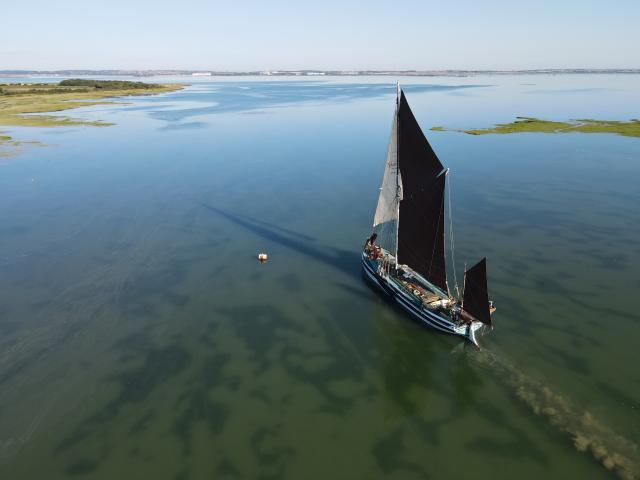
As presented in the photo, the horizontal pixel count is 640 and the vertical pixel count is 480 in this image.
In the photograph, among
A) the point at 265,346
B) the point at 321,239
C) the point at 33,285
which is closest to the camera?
the point at 265,346

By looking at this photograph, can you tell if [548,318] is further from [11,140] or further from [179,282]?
[11,140]

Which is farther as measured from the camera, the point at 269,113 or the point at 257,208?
the point at 269,113

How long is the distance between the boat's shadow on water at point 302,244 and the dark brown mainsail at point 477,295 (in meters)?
10.9

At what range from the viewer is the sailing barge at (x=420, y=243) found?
25.9 m

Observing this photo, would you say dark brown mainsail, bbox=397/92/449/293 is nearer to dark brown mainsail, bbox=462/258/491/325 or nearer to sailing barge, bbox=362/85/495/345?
sailing barge, bbox=362/85/495/345

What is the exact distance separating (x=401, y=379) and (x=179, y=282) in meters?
19.9

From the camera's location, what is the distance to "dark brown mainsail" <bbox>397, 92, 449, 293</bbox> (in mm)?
26906

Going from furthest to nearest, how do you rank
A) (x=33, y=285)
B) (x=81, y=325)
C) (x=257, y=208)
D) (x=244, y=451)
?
(x=257, y=208) → (x=33, y=285) → (x=81, y=325) → (x=244, y=451)

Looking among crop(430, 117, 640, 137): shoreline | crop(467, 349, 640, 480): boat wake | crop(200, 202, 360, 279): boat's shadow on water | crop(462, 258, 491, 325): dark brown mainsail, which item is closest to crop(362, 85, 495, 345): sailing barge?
crop(462, 258, 491, 325): dark brown mainsail

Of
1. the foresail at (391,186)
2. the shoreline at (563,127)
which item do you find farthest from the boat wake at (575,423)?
the shoreline at (563,127)

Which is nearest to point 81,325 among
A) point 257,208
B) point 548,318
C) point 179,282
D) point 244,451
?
point 179,282

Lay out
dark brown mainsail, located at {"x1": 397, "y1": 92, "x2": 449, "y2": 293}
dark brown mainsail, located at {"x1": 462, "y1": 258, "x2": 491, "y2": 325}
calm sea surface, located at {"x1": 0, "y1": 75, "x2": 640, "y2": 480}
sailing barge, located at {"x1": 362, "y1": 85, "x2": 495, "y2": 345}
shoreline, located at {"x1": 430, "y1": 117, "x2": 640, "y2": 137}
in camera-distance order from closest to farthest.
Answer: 1. calm sea surface, located at {"x1": 0, "y1": 75, "x2": 640, "y2": 480}
2. dark brown mainsail, located at {"x1": 462, "y1": 258, "x2": 491, "y2": 325}
3. sailing barge, located at {"x1": 362, "y1": 85, "x2": 495, "y2": 345}
4. dark brown mainsail, located at {"x1": 397, "y1": 92, "x2": 449, "y2": 293}
5. shoreline, located at {"x1": 430, "y1": 117, "x2": 640, "y2": 137}

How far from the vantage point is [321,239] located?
4147cm

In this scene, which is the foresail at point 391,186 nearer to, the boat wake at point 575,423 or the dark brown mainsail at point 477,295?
the dark brown mainsail at point 477,295
